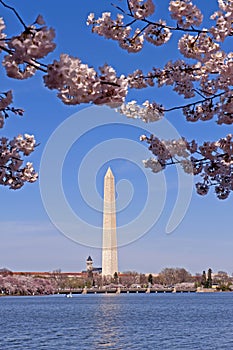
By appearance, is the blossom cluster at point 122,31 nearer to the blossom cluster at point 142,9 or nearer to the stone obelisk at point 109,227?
the blossom cluster at point 142,9

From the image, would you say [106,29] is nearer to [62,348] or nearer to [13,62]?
[13,62]

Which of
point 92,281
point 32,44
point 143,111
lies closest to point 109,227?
point 92,281

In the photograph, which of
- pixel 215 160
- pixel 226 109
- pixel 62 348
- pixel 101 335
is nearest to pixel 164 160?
pixel 215 160

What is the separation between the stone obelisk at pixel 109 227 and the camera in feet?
259

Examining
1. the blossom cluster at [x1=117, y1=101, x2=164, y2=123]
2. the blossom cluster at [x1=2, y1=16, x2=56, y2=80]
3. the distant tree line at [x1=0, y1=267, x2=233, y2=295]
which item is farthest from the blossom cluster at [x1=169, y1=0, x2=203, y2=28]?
the distant tree line at [x1=0, y1=267, x2=233, y2=295]

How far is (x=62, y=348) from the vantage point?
21891 millimetres

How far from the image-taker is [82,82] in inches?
142

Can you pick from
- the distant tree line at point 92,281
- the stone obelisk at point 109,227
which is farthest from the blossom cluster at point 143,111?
the distant tree line at point 92,281

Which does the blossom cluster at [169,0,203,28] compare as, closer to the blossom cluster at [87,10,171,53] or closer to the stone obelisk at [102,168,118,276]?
the blossom cluster at [87,10,171,53]

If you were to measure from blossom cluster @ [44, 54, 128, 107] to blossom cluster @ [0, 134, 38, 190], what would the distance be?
207 cm

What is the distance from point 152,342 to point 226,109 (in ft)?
63.8

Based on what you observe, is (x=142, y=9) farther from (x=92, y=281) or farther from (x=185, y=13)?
(x=92, y=281)

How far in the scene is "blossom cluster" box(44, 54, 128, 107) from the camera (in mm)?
3389

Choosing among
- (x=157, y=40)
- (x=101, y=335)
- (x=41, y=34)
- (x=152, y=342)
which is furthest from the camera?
(x=101, y=335)
